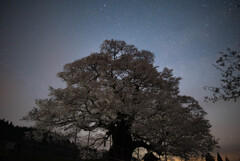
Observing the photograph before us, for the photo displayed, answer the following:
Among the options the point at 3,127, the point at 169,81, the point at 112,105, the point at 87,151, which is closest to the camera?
the point at 112,105

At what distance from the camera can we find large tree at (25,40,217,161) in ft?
46.3

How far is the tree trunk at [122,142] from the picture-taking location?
15.9 metres

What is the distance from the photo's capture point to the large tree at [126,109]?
556 inches

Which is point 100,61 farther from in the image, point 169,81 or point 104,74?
point 169,81

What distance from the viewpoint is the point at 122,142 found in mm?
16328

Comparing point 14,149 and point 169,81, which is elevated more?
point 169,81

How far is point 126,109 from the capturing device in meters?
13.3

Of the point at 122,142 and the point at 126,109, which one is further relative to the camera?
the point at 122,142

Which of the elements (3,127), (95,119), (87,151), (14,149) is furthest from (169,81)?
(3,127)

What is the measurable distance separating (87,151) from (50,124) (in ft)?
14.2

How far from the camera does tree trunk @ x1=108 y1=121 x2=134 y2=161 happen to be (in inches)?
626

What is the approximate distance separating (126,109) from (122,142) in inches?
191

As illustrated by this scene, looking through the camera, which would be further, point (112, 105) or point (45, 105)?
point (45, 105)

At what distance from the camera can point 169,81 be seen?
56.4 ft
